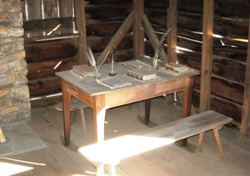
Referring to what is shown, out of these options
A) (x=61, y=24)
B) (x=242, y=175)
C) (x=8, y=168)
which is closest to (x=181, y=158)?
(x=242, y=175)

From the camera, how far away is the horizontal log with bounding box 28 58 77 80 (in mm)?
5719

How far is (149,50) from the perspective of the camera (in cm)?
624

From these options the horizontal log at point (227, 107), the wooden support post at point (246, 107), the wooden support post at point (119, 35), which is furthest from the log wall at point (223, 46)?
the wooden support post at point (119, 35)

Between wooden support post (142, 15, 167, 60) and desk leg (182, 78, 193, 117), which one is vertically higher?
wooden support post (142, 15, 167, 60)

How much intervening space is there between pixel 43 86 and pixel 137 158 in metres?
2.18

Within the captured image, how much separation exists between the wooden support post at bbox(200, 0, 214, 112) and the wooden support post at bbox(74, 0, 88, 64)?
183 centimetres

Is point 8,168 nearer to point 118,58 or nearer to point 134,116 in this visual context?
point 134,116

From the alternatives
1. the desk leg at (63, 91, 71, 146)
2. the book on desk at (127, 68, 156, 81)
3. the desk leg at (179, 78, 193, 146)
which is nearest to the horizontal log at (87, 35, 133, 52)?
the desk leg at (63, 91, 71, 146)

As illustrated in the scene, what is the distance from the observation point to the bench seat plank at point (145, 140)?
3.37m

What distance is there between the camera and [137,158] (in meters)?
4.32

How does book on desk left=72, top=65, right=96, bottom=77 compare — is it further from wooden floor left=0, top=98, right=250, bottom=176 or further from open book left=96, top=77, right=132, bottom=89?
wooden floor left=0, top=98, right=250, bottom=176

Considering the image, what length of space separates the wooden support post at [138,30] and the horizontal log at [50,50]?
100 centimetres

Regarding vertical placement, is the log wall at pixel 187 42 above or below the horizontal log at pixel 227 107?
above

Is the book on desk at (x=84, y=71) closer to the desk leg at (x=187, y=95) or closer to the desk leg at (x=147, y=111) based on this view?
the desk leg at (x=187, y=95)
